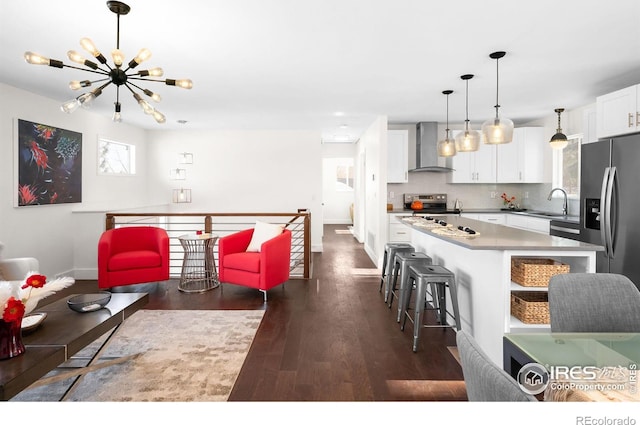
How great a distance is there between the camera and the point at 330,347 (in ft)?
9.78

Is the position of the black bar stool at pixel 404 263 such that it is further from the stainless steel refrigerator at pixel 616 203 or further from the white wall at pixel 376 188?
the white wall at pixel 376 188

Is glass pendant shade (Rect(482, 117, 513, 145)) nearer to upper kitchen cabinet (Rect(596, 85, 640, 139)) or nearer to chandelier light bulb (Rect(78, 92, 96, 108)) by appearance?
upper kitchen cabinet (Rect(596, 85, 640, 139))

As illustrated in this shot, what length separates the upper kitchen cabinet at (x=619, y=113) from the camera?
3.75 metres

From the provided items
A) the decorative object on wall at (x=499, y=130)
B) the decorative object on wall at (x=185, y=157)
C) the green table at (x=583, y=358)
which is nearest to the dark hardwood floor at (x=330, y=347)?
the green table at (x=583, y=358)

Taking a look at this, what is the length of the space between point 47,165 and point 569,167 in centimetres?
756

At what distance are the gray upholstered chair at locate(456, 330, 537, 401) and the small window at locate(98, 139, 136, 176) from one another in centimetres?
652

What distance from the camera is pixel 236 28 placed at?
2.84 meters

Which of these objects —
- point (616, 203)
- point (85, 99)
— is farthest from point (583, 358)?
point (616, 203)

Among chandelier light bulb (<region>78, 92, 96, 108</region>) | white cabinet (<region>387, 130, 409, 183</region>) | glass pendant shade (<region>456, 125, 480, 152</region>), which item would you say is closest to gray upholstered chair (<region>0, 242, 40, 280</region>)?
chandelier light bulb (<region>78, 92, 96, 108</region>)

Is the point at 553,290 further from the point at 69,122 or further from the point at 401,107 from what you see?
the point at 69,122

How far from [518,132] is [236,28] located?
5.29 m

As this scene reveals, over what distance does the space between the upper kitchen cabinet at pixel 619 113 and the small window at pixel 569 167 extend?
4.72 ft

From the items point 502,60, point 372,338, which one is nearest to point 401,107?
point 502,60

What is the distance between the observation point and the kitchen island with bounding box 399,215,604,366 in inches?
96.0
